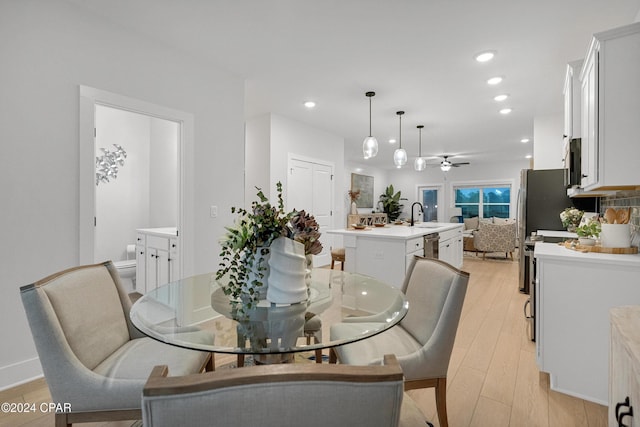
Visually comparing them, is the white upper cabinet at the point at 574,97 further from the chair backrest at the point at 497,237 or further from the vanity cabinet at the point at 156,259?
the chair backrest at the point at 497,237

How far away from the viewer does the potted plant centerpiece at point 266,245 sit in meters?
1.40

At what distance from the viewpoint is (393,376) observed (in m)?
0.56

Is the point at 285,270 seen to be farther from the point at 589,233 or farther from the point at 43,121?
the point at 589,233

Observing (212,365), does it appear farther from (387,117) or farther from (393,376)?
(387,117)

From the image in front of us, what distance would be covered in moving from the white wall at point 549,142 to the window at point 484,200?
5.42 m

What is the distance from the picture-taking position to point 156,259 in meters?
3.42

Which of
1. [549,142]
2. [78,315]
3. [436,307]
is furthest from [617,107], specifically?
[549,142]

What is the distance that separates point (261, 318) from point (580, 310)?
1.90 meters

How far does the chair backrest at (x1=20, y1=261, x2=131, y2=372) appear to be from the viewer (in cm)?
113

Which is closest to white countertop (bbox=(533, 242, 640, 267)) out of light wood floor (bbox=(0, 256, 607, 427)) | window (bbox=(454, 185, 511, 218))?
light wood floor (bbox=(0, 256, 607, 427))

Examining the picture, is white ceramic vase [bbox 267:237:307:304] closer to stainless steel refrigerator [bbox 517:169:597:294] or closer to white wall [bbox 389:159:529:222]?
stainless steel refrigerator [bbox 517:169:597:294]

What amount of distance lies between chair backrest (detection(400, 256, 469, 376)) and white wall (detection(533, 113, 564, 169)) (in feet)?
13.0

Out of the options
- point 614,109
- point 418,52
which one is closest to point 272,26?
point 418,52

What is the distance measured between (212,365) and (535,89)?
14.0 ft
